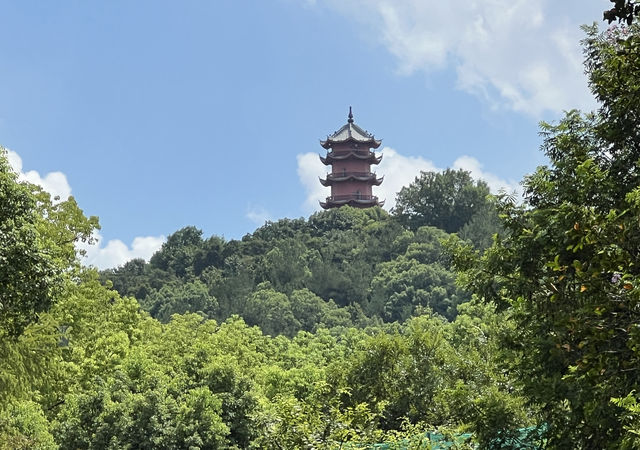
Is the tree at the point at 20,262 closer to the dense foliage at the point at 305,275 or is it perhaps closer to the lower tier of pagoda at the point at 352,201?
the dense foliage at the point at 305,275

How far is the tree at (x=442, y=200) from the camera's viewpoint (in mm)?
82688

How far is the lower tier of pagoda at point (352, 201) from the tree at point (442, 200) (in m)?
5.50

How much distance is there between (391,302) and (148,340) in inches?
1811

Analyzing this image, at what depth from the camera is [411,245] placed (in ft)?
258

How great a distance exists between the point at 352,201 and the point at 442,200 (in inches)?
434

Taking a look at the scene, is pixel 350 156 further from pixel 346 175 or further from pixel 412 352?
pixel 412 352

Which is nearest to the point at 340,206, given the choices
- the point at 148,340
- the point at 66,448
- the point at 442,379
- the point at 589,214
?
the point at 148,340

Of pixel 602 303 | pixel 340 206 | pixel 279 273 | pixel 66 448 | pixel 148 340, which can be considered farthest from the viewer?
pixel 340 206

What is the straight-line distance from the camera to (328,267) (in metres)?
77.7

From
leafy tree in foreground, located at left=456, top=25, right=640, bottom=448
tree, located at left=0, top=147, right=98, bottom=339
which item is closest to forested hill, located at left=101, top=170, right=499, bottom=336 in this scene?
tree, located at left=0, top=147, right=98, bottom=339

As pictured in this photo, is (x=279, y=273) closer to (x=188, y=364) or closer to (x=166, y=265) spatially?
(x=166, y=265)

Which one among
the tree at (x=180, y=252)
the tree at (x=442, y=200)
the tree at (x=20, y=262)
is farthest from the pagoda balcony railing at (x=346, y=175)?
the tree at (x=20, y=262)

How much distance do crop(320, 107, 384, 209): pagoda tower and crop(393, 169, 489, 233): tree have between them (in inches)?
215

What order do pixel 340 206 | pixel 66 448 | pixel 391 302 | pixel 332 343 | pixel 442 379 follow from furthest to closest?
pixel 340 206 → pixel 391 302 → pixel 332 343 → pixel 442 379 → pixel 66 448
